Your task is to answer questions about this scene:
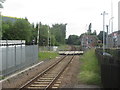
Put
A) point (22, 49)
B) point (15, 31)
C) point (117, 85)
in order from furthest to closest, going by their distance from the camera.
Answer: point (15, 31) < point (22, 49) < point (117, 85)

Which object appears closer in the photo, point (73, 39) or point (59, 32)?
point (59, 32)

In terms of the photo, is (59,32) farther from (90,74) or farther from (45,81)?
(45,81)

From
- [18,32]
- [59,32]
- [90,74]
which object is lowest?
[90,74]

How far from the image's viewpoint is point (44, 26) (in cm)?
10294

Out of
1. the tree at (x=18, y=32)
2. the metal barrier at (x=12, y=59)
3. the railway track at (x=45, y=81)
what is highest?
the tree at (x=18, y=32)

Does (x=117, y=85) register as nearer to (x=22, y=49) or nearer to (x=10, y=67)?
(x=10, y=67)

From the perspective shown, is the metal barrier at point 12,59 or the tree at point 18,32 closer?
the metal barrier at point 12,59

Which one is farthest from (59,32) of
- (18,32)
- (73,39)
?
(18,32)

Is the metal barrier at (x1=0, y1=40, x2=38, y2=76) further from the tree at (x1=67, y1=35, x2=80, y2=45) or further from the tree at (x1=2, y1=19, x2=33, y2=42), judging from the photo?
the tree at (x1=67, y1=35, x2=80, y2=45)

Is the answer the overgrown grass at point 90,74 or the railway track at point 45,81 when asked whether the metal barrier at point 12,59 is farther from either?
the overgrown grass at point 90,74

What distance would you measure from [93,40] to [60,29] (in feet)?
70.6

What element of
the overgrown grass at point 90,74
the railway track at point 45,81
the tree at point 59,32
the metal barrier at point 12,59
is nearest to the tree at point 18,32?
the metal barrier at point 12,59

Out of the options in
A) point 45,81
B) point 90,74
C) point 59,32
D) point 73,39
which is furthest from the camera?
point 73,39

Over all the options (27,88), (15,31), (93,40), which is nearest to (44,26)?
(15,31)
